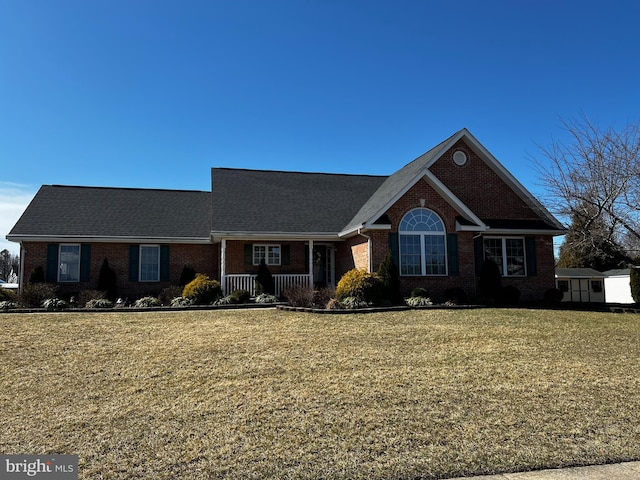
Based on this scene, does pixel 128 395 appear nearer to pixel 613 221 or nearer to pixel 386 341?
pixel 386 341

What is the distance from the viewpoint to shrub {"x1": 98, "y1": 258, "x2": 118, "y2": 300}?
18906mm

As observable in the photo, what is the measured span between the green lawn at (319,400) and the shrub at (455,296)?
5258mm

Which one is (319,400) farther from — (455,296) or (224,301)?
(224,301)

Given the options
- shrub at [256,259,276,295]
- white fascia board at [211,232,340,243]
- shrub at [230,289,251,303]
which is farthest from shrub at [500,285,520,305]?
shrub at [230,289,251,303]

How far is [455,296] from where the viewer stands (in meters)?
16.2

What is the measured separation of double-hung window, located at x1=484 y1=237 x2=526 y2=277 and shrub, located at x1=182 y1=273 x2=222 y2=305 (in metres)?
10.9

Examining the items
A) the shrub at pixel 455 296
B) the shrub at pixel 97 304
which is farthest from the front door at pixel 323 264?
the shrub at pixel 97 304

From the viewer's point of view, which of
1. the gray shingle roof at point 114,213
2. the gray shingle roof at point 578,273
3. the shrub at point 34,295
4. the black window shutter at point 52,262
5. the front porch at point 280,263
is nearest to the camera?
the shrub at point 34,295

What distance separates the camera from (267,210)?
20.5m

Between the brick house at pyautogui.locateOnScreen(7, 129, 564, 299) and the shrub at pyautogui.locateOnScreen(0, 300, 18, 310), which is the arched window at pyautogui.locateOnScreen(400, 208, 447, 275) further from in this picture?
the shrub at pyautogui.locateOnScreen(0, 300, 18, 310)

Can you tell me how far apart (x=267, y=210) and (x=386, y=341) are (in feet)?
39.8

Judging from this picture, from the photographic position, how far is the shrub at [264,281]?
18337 millimetres

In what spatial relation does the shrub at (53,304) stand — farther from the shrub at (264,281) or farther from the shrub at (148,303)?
the shrub at (264,281)

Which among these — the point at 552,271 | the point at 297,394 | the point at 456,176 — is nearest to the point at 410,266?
the point at 456,176
